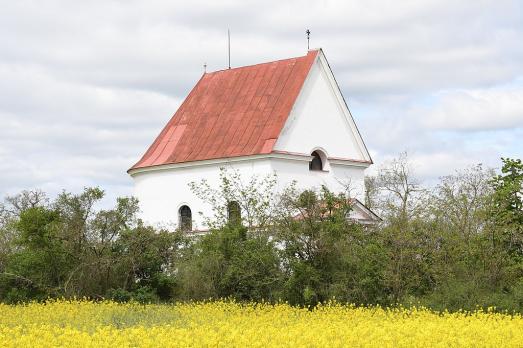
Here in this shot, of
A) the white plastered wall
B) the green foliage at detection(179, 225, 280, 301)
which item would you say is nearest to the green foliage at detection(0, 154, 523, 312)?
the green foliage at detection(179, 225, 280, 301)

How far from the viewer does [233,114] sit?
150 ft

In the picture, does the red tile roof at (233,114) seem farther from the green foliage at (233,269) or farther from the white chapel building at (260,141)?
the green foliage at (233,269)

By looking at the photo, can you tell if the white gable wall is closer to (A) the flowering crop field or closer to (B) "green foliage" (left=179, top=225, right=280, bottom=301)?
(B) "green foliage" (left=179, top=225, right=280, bottom=301)

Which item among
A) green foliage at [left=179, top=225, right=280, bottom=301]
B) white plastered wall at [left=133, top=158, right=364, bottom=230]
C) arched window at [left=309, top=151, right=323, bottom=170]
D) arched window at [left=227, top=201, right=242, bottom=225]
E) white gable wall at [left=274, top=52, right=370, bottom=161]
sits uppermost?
white gable wall at [left=274, top=52, right=370, bottom=161]

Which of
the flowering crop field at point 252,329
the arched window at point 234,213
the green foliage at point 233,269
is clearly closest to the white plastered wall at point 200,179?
the arched window at point 234,213

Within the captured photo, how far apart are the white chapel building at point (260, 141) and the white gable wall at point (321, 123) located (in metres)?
0.04

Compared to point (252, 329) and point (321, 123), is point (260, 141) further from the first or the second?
point (252, 329)

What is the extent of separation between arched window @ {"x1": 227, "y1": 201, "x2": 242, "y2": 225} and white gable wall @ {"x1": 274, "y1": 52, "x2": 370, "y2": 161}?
4.06m

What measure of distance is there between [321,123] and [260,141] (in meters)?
3.28

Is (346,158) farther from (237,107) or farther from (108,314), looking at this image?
(108,314)

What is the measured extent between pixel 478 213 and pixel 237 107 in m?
18.3

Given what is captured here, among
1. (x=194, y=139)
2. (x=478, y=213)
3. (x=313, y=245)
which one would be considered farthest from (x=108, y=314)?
(x=194, y=139)

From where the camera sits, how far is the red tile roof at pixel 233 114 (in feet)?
143

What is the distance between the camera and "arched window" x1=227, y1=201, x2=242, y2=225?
3469 cm
